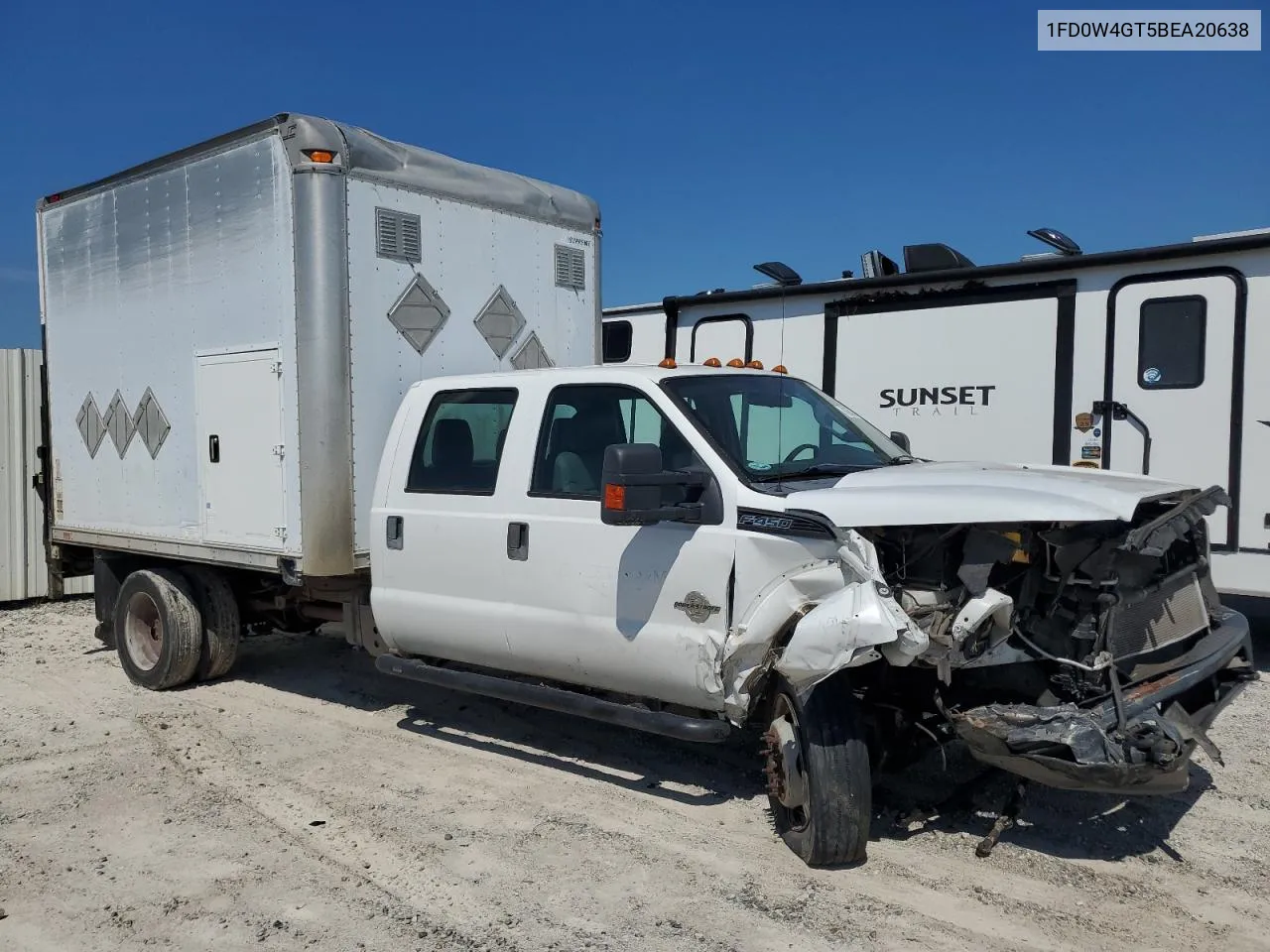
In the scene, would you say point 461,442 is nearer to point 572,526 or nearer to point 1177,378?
point 572,526

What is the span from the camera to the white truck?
4.02m

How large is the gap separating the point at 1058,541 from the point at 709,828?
1.95 meters

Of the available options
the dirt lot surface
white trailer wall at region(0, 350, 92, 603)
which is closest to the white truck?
the dirt lot surface

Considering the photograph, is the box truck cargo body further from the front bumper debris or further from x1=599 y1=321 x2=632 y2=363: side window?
the front bumper debris

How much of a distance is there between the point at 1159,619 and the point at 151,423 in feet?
20.6

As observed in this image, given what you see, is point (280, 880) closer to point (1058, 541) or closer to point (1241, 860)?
point (1058, 541)

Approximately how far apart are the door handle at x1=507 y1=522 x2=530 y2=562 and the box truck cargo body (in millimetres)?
1304

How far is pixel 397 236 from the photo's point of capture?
6336 mm

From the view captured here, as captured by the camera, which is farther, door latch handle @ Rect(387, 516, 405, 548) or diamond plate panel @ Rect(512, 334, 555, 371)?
diamond plate panel @ Rect(512, 334, 555, 371)

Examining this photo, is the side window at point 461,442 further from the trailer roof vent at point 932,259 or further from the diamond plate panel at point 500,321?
the trailer roof vent at point 932,259

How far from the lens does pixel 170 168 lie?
6.99m

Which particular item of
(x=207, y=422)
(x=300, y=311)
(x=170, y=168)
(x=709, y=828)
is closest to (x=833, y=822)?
(x=709, y=828)

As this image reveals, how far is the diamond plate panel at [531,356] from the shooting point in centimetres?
713

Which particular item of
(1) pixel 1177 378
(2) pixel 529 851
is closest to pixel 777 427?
(2) pixel 529 851
